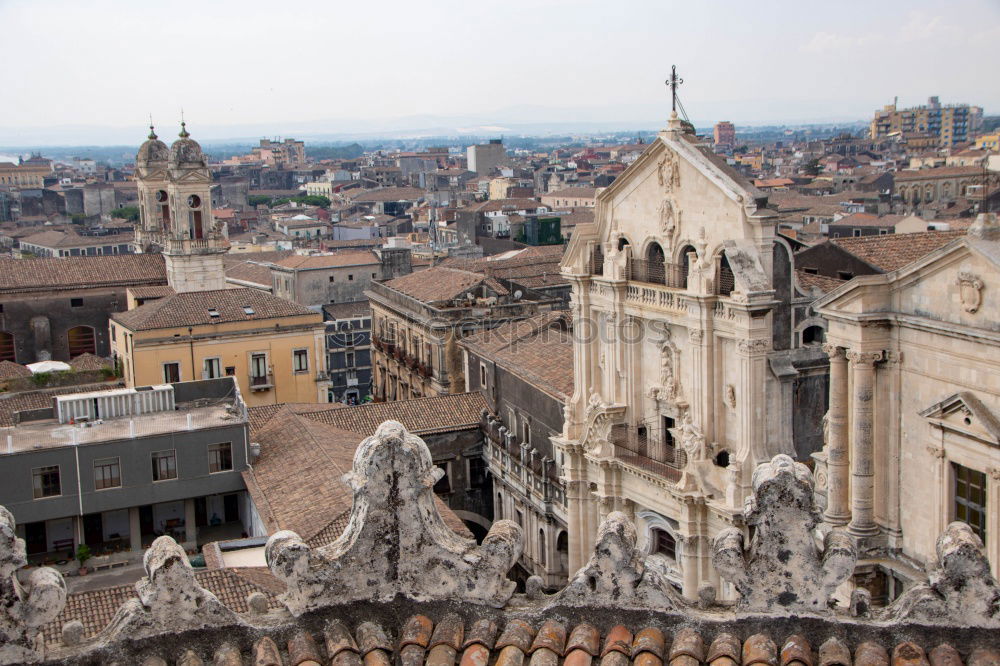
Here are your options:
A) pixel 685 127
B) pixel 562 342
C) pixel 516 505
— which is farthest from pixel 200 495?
pixel 685 127

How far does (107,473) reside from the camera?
3053 cm

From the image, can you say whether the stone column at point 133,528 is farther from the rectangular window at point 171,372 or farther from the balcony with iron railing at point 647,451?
the balcony with iron railing at point 647,451

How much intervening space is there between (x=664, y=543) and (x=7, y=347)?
3651 centimetres

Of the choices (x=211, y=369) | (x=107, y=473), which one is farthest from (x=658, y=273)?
(x=211, y=369)

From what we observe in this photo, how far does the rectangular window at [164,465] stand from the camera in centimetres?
3114

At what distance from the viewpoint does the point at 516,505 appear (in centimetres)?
3722

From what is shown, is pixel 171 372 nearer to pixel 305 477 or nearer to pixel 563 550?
pixel 305 477

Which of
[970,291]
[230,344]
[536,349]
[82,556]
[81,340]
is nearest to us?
[970,291]

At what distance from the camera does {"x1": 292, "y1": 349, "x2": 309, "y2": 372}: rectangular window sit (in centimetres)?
4572

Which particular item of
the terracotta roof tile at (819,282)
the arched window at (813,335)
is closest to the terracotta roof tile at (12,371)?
the terracotta roof tile at (819,282)

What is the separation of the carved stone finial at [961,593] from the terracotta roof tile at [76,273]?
51597 mm

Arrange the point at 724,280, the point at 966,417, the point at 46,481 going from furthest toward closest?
the point at 46,481, the point at 724,280, the point at 966,417

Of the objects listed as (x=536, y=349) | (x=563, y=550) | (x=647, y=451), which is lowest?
(x=563, y=550)

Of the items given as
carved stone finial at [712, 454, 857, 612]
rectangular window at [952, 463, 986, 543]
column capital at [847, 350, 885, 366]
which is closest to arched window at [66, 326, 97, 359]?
column capital at [847, 350, 885, 366]
